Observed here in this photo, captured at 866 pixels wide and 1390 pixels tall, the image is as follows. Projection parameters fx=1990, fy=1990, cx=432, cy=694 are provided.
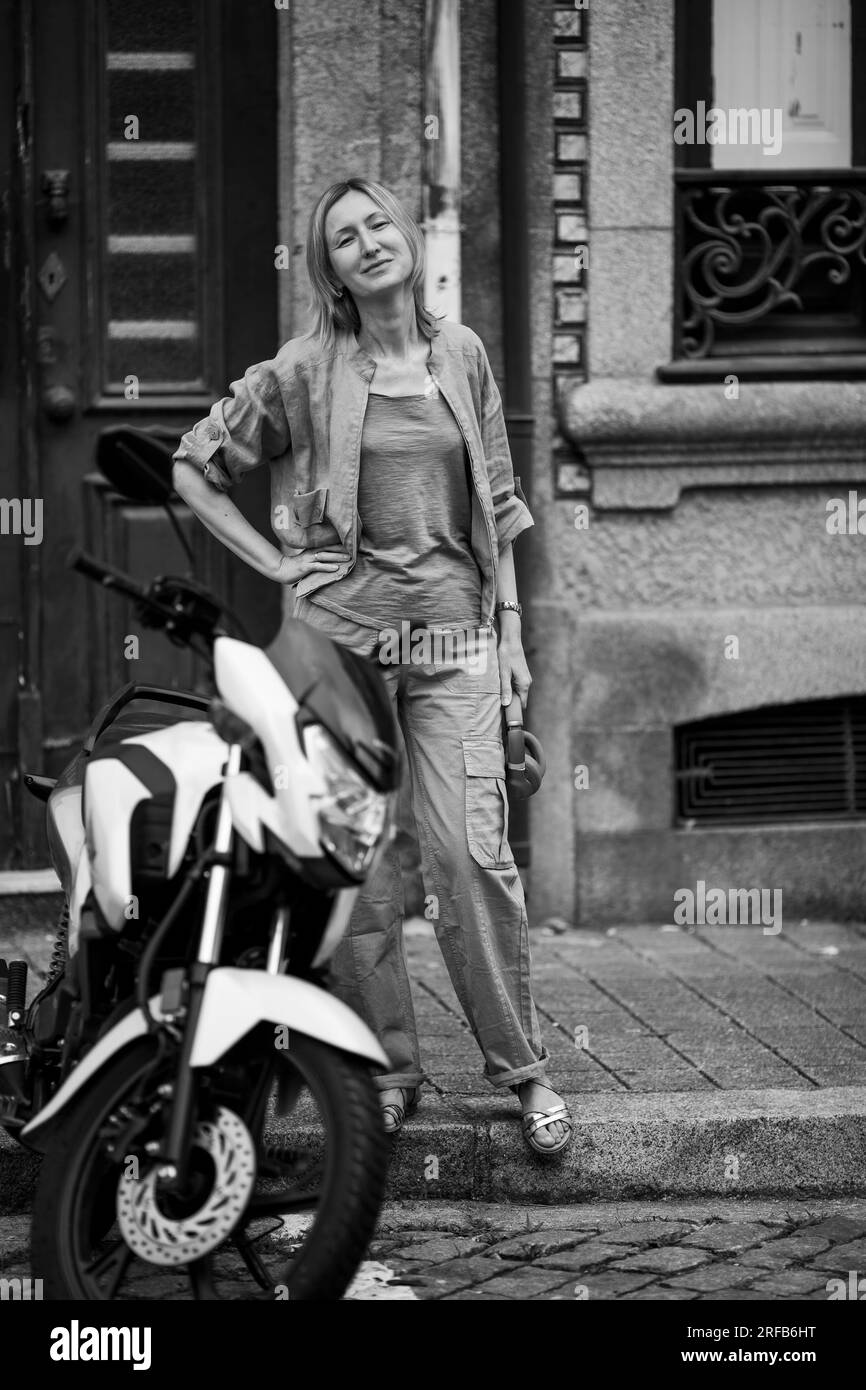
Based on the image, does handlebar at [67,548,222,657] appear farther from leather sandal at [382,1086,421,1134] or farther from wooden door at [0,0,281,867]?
wooden door at [0,0,281,867]

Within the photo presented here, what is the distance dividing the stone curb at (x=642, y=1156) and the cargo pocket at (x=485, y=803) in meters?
0.66

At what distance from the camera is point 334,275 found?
453 cm

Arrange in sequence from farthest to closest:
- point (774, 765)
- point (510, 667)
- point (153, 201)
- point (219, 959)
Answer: point (774, 765), point (153, 201), point (510, 667), point (219, 959)

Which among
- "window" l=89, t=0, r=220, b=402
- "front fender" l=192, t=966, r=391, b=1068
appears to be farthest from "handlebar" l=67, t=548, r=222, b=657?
"window" l=89, t=0, r=220, b=402

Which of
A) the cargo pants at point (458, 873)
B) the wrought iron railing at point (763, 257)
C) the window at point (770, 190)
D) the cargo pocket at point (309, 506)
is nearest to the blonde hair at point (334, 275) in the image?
the cargo pocket at point (309, 506)

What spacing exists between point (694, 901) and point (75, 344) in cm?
282

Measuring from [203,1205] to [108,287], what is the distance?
388cm

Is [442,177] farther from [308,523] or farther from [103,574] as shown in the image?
[103,574]

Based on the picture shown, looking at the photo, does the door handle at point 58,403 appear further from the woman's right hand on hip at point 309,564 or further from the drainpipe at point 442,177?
the woman's right hand on hip at point 309,564

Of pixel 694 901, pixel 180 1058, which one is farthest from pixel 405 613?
pixel 694 901

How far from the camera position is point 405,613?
4.59 metres

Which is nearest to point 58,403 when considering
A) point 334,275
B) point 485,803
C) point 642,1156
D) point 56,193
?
point 56,193

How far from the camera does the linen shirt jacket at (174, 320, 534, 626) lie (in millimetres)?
4527

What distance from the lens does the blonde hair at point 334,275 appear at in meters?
4.48
